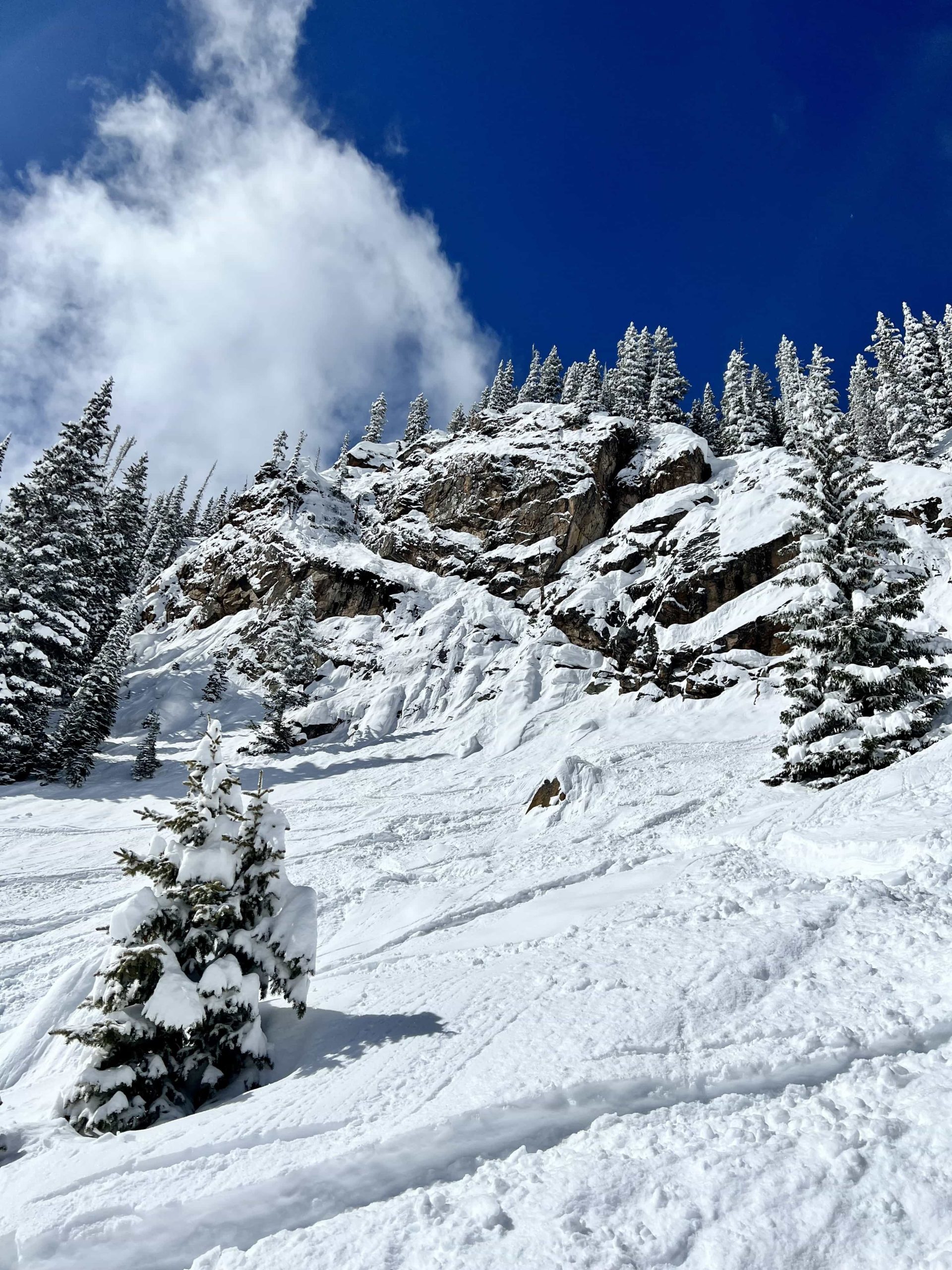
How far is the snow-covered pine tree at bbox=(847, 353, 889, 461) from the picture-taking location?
47719 millimetres

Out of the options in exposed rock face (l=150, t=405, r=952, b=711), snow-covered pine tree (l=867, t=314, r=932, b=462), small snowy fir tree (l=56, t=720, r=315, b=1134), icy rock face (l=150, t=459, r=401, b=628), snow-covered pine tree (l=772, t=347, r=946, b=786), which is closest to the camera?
small snowy fir tree (l=56, t=720, r=315, b=1134)

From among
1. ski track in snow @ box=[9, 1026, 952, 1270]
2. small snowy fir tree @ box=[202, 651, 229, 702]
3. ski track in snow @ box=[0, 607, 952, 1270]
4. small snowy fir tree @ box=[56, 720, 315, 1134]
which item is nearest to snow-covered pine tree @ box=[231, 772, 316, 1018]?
small snowy fir tree @ box=[56, 720, 315, 1134]

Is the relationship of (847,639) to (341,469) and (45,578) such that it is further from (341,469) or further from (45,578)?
(341,469)

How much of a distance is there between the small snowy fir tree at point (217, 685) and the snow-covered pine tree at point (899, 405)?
5036 centimetres

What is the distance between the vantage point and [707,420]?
2795 inches

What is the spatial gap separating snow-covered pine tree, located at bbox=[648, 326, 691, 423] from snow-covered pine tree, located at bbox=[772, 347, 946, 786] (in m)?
44.0

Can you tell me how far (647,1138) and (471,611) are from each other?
40162mm

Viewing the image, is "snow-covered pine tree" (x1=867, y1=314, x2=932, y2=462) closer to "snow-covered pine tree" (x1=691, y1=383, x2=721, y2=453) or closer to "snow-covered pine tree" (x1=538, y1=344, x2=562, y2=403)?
"snow-covered pine tree" (x1=691, y1=383, x2=721, y2=453)

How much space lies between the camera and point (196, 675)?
4403cm

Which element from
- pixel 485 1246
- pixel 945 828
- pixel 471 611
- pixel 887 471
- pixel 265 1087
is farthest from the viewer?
pixel 471 611

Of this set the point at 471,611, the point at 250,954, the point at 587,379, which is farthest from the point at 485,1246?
the point at 587,379

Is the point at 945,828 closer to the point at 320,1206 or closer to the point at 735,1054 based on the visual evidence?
the point at 735,1054

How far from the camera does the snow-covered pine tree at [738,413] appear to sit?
54.7m

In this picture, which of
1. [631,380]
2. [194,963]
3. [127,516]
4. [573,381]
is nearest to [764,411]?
[631,380]
